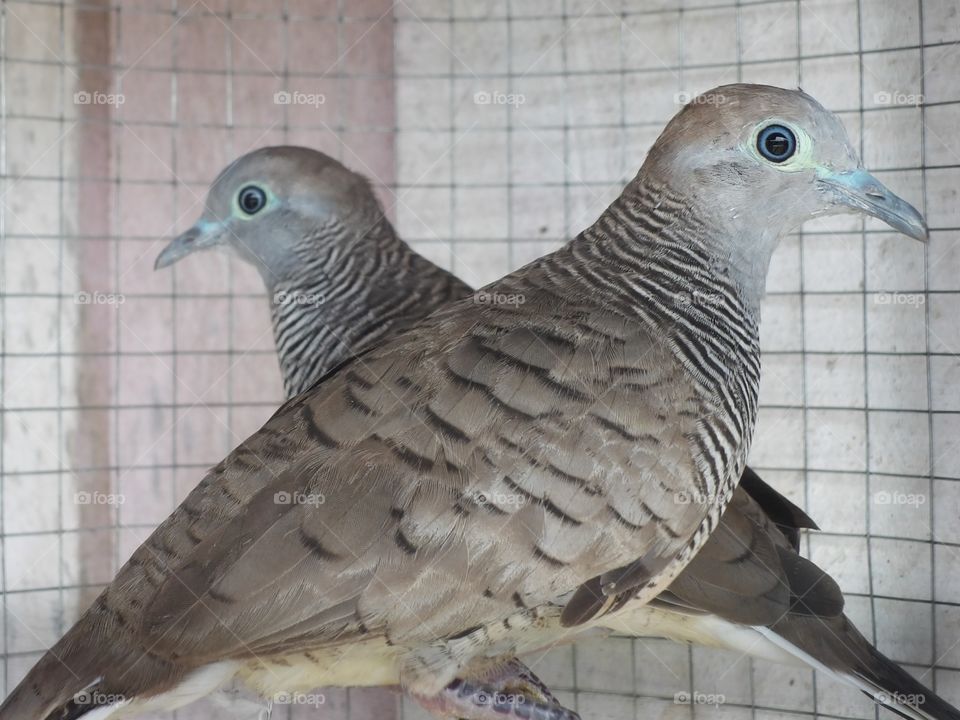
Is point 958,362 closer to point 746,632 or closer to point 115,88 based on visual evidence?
point 746,632

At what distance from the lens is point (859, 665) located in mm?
1546

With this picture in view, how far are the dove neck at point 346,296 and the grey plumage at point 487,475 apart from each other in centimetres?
40

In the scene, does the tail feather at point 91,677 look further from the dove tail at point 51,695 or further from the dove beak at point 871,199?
the dove beak at point 871,199

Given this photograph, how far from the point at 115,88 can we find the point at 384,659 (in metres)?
1.44

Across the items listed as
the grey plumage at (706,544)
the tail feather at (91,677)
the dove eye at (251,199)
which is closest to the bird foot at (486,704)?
the grey plumage at (706,544)

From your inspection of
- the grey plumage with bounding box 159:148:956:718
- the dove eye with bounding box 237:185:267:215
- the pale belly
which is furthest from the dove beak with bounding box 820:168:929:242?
the dove eye with bounding box 237:185:267:215

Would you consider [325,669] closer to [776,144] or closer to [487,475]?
[487,475]

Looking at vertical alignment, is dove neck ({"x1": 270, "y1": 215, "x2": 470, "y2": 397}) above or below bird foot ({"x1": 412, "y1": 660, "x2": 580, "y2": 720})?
above

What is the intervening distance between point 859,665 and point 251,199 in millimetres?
1331

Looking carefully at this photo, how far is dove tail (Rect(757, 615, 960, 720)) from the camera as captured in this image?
150 centimetres

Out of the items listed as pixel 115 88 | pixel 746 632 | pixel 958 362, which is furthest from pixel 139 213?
pixel 958 362

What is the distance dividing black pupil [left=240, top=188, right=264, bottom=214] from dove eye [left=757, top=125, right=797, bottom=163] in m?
0.97

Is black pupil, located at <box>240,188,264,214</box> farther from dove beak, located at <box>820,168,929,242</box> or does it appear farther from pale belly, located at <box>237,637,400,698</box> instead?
dove beak, located at <box>820,168,929,242</box>

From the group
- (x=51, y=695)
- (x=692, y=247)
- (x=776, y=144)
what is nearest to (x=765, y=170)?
(x=776, y=144)
